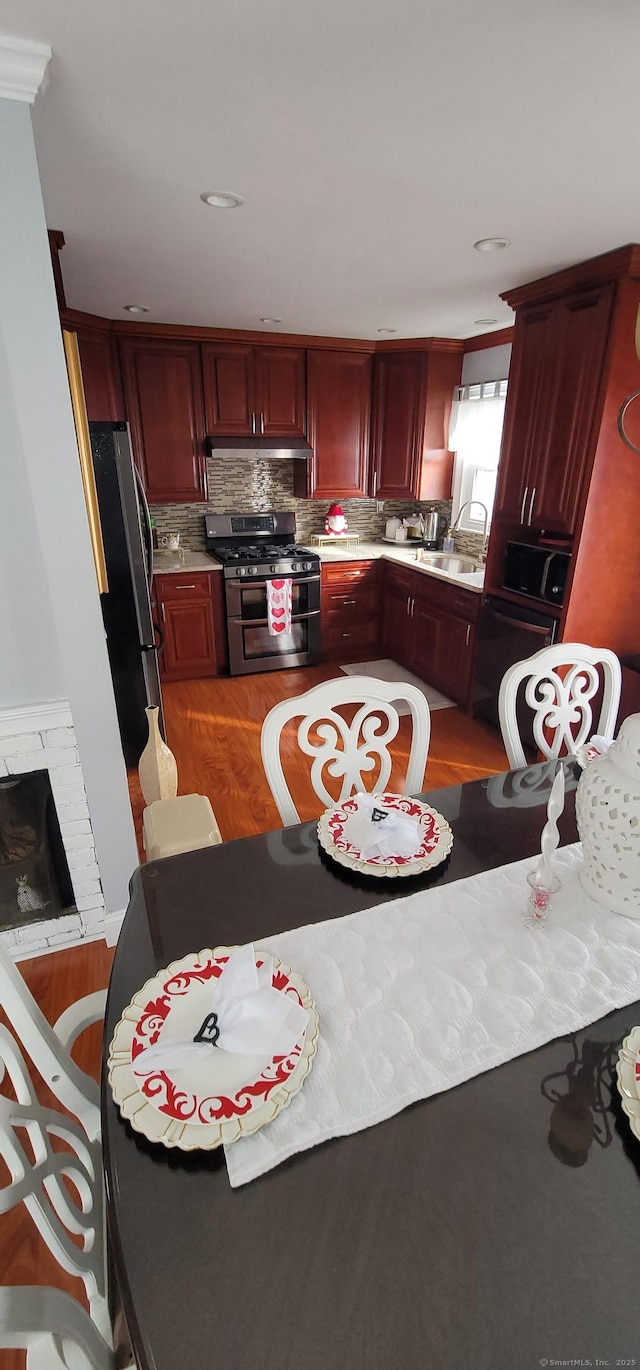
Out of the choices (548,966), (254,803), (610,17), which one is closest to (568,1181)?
(548,966)

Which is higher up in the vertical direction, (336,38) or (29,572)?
(336,38)

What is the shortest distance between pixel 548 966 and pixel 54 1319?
733 millimetres

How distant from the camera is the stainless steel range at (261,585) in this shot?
411 cm

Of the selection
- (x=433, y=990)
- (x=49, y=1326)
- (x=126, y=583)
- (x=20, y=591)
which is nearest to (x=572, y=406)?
(x=126, y=583)

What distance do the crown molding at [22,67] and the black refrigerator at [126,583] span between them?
4.42 feet

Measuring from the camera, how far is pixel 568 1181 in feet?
2.24

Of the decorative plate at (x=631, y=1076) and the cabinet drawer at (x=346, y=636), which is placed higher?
the decorative plate at (x=631, y=1076)

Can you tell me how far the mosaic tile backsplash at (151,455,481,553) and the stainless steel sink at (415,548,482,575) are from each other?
139 mm

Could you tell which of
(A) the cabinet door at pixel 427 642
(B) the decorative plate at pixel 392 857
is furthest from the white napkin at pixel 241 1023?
(A) the cabinet door at pixel 427 642

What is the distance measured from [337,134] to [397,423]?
2.95 meters

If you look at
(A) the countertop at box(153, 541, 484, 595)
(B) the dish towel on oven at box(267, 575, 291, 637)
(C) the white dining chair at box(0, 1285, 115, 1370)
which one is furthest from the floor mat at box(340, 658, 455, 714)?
(C) the white dining chair at box(0, 1285, 115, 1370)

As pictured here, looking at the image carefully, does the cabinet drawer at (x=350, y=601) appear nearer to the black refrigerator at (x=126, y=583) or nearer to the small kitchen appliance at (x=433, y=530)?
the small kitchen appliance at (x=433, y=530)

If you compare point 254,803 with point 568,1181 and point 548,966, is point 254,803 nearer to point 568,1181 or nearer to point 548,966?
point 548,966

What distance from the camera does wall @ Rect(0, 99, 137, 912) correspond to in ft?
4.40
